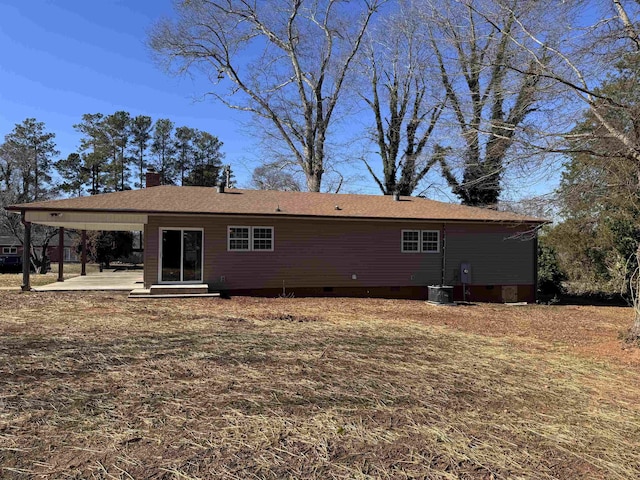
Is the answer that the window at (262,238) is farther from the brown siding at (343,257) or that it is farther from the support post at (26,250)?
the support post at (26,250)

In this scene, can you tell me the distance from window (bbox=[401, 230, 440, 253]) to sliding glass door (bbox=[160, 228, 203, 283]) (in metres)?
6.88

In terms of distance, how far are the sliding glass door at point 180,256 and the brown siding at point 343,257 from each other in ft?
0.74

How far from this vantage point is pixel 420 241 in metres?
14.7

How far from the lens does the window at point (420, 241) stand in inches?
576

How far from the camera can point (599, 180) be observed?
902 centimetres

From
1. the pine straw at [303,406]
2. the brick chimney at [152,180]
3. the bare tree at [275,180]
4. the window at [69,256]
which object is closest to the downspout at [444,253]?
the pine straw at [303,406]

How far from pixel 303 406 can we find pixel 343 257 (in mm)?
10293

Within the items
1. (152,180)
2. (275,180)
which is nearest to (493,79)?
(152,180)

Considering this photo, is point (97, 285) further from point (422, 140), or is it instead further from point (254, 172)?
point (254, 172)

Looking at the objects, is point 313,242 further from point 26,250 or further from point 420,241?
point 26,250

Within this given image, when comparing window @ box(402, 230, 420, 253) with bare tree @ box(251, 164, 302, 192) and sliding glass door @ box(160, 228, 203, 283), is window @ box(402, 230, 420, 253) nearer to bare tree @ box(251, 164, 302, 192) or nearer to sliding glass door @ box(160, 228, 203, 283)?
sliding glass door @ box(160, 228, 203, 283)

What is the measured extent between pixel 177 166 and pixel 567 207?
38192 millimetres

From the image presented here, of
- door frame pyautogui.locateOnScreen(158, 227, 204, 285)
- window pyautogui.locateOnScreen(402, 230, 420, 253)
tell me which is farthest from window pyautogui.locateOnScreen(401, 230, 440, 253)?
door frame pyautogui.locateOnScreen(158, 227, 204, 285)

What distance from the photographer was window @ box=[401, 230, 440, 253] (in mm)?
14641
